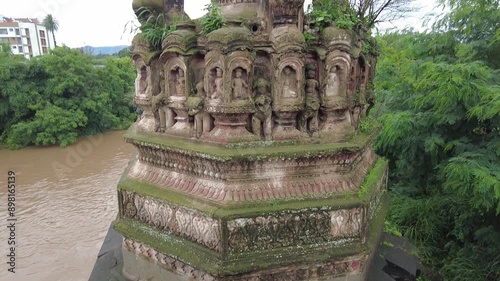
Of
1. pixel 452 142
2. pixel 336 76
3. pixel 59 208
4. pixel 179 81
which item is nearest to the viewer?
pixel 336 76

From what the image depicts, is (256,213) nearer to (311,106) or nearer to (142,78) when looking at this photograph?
(311,106)

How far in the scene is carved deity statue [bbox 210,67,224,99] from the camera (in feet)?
8.93

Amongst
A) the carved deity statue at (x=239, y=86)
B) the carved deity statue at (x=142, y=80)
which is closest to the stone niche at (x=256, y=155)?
the carved deity statue at (x=239, y=86)

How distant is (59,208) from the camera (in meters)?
10.5

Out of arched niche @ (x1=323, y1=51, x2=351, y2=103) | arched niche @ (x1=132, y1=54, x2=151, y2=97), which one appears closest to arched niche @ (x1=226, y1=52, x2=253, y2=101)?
arched niche @ (x1=323, y1=51, x2=351, y2=103)

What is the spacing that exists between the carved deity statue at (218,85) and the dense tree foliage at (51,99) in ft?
61.3

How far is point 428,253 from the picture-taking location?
18.0ft

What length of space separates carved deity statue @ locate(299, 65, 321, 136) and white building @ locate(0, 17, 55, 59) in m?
34.4

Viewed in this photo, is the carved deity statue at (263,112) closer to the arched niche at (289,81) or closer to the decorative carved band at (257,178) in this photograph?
the arched niche at (289,81)

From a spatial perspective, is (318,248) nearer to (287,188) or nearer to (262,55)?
(287,188)

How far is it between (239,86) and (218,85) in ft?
0.52

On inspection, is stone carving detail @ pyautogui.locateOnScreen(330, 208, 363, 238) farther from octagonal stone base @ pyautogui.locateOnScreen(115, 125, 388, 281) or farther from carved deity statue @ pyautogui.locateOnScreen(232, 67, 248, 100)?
carved deity statue @ pyautogui.locateOnScreen(232, 67, 248, 100)

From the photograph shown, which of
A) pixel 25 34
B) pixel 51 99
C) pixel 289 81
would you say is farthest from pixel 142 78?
pixel 25 34

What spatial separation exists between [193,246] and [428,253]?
4.20 metres
